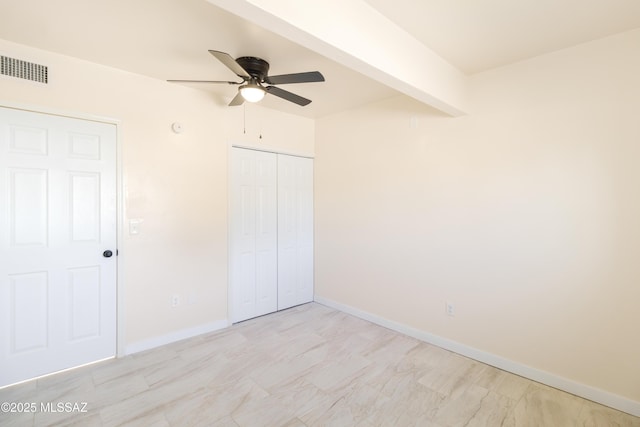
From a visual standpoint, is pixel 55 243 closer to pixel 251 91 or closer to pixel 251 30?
pixel 251 91

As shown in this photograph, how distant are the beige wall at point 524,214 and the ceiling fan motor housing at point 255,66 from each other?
157 centimetres

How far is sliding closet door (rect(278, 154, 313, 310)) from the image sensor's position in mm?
3998

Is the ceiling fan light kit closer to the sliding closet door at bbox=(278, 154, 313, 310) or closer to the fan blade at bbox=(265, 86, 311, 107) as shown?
the fan blade at bbox=(265, 86, 311, 107)

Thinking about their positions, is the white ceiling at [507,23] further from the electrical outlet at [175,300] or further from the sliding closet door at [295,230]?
the electrical outlet at [175,300]

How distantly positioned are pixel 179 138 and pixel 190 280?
1500 mm

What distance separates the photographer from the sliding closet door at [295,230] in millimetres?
3998

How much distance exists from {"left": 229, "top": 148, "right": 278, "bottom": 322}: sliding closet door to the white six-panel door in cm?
120

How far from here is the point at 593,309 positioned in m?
2.20

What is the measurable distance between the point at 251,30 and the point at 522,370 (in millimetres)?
3408

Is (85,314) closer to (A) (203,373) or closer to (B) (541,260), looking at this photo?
(A) (203,373)

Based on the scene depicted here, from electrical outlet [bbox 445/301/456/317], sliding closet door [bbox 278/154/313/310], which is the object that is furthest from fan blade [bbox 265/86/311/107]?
electrical outlet [bbox 445/301/456/317]

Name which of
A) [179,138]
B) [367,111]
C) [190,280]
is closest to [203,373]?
[190,280]

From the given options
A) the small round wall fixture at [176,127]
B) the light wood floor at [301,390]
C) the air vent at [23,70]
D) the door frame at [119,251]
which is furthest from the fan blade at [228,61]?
the light wood floor at [301,390]

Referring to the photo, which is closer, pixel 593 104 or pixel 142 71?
pixel 593 104
